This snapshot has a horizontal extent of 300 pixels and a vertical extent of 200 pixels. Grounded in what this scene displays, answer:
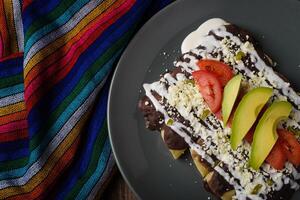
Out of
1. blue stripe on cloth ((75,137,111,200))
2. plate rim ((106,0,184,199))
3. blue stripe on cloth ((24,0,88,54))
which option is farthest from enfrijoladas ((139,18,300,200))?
blue stripe on cloth ((24,0,88,54))

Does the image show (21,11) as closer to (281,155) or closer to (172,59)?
(172,59)

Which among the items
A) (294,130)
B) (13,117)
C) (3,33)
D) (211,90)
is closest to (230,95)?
(211,90)

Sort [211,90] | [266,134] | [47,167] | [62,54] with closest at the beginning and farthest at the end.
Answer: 1. [266,134]
2. [211,90]
3. [47,167]
4. [62,54]

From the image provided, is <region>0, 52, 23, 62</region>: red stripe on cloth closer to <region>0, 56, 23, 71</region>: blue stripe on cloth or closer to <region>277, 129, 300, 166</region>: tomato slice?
<region>0, 56, 23, 71</region>: blue stripe on cloth

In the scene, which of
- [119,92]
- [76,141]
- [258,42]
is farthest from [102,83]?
[258,42]

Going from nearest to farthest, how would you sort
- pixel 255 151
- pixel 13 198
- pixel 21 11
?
pixel 255 151 → pixel 13 198 → pixel 21 11

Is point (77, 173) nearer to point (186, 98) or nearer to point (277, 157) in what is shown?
point (186, 98)

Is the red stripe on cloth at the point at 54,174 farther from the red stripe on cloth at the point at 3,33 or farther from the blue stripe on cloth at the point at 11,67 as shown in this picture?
the red stripe on cloth at the point at 3,33
